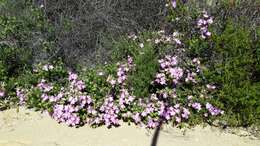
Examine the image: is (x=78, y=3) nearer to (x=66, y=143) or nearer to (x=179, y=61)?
(x=179, y=61)

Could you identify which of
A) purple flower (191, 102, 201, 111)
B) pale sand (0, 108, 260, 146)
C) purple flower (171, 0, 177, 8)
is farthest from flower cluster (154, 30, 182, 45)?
pale sand (0, 108, 260, 146)

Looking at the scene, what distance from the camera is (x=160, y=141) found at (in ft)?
17.3

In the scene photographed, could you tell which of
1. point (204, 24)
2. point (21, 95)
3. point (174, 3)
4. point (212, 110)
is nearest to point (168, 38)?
point (204, 24)

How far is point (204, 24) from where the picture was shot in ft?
19.8

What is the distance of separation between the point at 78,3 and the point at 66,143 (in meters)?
2.53

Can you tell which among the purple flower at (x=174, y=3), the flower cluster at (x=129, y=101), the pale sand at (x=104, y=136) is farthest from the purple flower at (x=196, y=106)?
the purple flower at (x=174, y=3)

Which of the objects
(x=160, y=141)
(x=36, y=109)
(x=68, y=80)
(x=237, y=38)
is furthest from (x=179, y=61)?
(x=36, y=109)

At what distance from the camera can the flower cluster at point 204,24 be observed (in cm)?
593

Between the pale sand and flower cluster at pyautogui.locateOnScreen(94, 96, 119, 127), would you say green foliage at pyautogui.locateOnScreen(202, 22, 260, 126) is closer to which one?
the pale sand

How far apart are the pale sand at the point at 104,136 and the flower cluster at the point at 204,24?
126cm

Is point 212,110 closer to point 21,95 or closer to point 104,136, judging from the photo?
point 104,136

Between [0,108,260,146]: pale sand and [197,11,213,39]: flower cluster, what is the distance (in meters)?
1.26

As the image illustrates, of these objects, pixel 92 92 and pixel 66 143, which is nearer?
pixel 66 143

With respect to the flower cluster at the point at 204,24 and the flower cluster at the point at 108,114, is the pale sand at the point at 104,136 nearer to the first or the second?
the flower cluster at the point at 108,114
